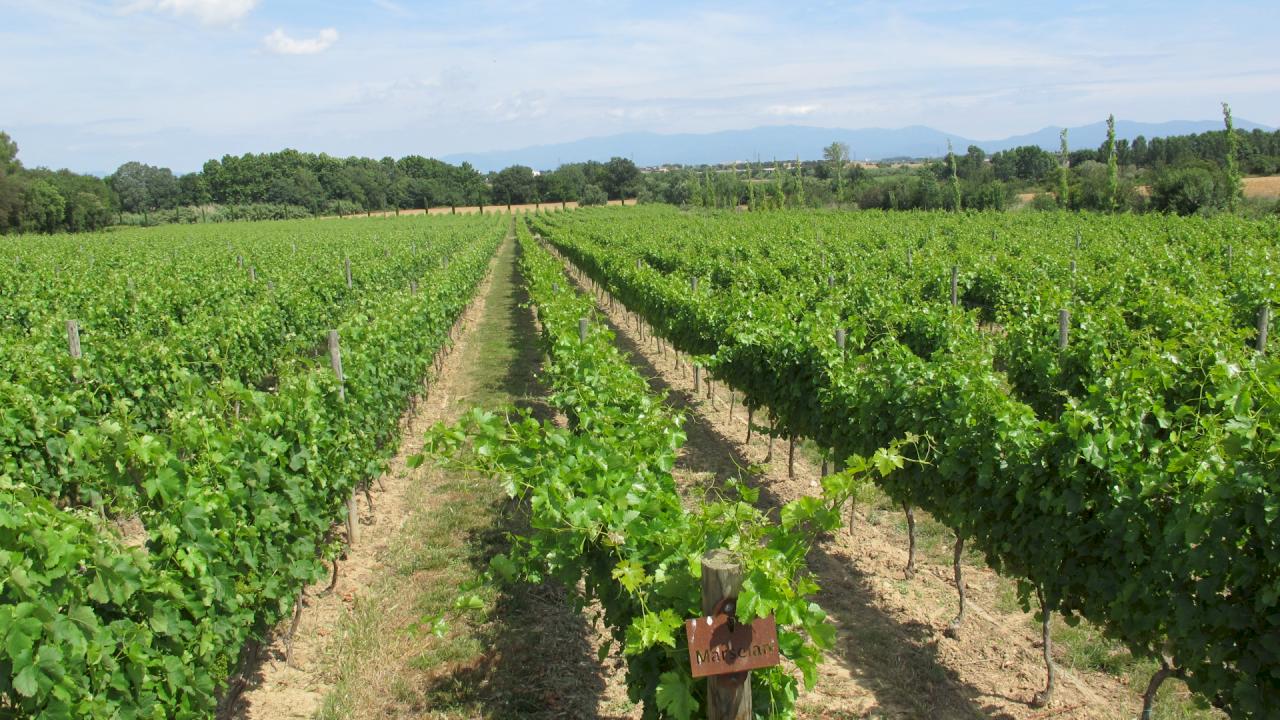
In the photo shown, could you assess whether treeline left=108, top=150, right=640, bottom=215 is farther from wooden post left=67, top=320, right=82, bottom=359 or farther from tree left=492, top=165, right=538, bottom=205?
wooden post left=67, top=320, right=82, bottom=359

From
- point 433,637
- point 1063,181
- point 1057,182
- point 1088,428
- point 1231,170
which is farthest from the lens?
point 1057,182

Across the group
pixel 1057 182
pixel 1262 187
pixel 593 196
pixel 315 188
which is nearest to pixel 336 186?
pixel 315 188

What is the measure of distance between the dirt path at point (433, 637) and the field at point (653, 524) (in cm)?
3

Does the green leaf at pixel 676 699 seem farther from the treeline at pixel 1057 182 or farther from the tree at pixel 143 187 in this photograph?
the tree at pixel 143 187

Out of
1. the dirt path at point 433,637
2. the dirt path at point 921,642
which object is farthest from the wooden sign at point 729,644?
the dirt path at point 433,637

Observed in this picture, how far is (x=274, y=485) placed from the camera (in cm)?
518

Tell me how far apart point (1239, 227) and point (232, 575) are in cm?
2473

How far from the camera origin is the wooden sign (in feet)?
8.04

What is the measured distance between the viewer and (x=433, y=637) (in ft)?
18.9

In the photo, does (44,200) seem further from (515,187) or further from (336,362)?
(336,362)

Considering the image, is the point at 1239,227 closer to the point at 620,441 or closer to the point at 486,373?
the point at 486,373

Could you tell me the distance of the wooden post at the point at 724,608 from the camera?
8.18 feet

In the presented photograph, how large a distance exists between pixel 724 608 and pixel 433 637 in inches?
154

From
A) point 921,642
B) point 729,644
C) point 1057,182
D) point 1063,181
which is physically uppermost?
point 1057,182
